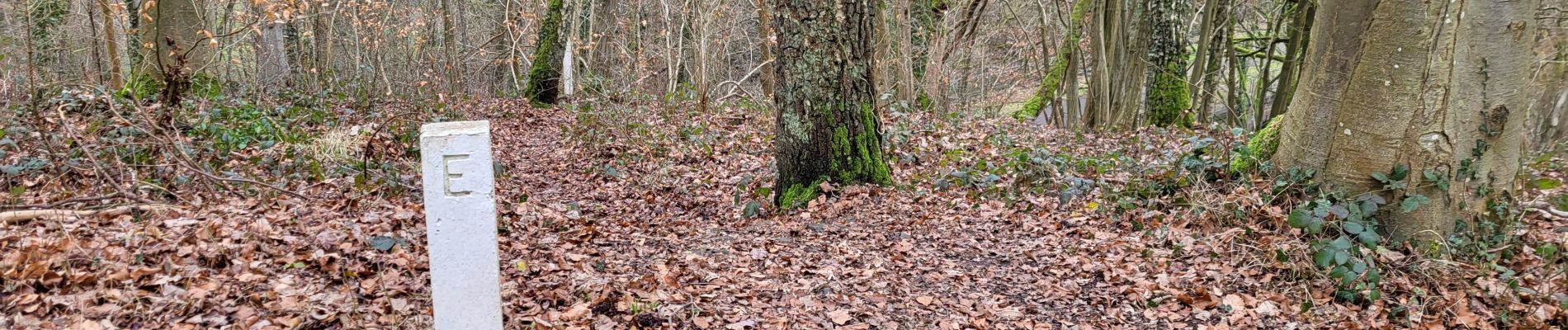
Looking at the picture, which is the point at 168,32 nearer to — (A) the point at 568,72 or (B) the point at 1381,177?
(A) the point at 568,72

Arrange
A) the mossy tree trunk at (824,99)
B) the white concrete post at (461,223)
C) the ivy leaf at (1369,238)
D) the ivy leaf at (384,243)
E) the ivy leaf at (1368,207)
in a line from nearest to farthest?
the white concrete post at (461,223) < the ivy leaf at (1369,238) < the ivy leaf at (384,243) < the ivy leaf at (1368,207) < the mossy tree trunk at (824,99)

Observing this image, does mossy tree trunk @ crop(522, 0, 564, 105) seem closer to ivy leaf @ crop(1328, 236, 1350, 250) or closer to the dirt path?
the dirt path

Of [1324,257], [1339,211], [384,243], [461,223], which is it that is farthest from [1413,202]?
[384,243]

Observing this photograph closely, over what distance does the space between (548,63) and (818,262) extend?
937 cm

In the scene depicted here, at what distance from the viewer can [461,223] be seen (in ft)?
8.63

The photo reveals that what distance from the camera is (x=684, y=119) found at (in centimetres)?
978

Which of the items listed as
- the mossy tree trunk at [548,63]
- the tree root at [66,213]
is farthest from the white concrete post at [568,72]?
the tree root at [66,213]

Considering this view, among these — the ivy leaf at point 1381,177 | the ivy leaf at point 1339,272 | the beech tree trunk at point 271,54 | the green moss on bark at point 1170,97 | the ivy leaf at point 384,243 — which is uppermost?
the beech tree trunk at point 271,54

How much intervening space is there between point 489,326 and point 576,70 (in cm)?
1070

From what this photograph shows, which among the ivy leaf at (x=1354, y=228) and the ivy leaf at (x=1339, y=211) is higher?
the ivy leaf at (x=1339, y=211)

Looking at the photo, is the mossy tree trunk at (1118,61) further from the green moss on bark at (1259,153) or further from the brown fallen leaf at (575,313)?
the brown fallen leaf at (575,313)

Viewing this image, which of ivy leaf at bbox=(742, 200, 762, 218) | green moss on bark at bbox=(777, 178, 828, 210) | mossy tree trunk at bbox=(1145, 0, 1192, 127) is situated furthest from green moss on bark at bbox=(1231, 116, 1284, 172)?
mossy tree trunk at bbox=(1145, 0, 1192, 127)

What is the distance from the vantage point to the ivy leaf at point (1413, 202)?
4.19 metres

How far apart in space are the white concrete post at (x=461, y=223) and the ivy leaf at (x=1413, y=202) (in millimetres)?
4540
